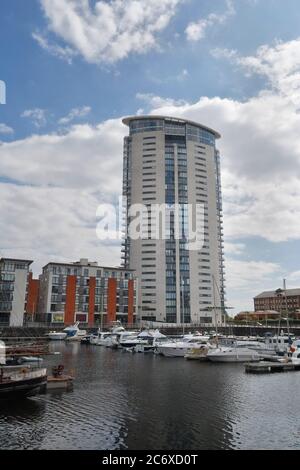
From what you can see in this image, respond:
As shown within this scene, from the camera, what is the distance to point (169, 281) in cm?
18562

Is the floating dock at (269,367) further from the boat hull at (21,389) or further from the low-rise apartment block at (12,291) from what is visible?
the low-rise apartment block at (12,291)

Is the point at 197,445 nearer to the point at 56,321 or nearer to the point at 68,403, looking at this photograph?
the point at 68,403

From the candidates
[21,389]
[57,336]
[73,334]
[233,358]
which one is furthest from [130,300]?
[21,389]

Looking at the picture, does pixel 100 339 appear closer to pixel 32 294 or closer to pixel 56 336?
pixel 56 336

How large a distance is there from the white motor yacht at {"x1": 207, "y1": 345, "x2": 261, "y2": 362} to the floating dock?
357 inches

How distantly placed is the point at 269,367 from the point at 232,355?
1126 cm

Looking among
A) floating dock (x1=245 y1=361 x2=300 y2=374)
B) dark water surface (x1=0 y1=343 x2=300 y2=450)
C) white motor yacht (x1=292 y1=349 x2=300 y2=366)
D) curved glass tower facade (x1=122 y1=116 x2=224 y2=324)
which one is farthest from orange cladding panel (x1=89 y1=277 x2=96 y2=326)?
dark water surface (x1=0 y1=343 x2=300 y2=450)

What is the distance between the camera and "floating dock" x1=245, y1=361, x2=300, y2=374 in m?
55.6

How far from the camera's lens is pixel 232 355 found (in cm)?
6825

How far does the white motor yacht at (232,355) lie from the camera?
67.3 meters

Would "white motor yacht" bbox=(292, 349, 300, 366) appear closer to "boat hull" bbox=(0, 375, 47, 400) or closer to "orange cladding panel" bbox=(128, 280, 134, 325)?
"boat hull" bbox=(0, 375, 47, 400)

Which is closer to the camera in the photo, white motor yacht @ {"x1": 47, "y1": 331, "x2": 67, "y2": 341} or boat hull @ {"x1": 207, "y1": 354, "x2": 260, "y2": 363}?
boat hull @ {"x1": 207, "y1": 354, "x2": 260, "y2": 363}
